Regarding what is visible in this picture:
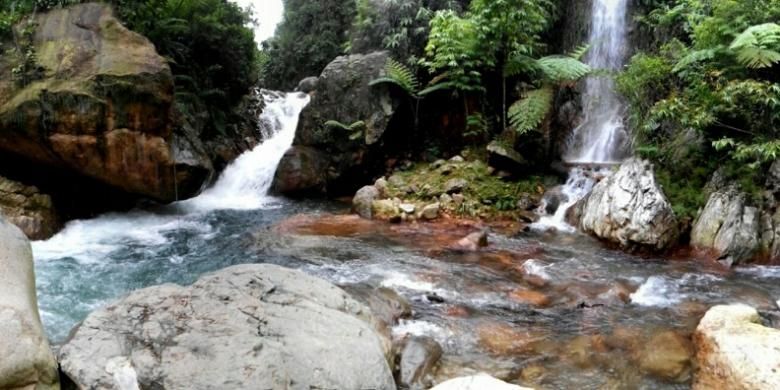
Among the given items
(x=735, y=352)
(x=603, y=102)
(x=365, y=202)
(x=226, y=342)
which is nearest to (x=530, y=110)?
(x=603, y=102)

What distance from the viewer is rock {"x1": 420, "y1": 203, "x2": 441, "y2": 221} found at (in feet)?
31.7

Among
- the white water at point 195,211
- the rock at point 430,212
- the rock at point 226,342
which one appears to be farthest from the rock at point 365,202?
the rock at point 226,342

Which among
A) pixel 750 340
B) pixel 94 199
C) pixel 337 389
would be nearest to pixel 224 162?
pixel 94 199

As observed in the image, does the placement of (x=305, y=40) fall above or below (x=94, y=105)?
above

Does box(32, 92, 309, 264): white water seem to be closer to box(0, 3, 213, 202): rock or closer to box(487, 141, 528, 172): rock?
box(0, 3, 213, 202): rock

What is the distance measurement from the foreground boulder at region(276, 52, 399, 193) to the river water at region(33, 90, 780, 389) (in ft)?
6.06

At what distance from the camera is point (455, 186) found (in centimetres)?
1038

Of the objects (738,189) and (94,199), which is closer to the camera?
(738,189)

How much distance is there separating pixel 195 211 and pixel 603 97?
9737mm

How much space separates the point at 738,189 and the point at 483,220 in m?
3.99

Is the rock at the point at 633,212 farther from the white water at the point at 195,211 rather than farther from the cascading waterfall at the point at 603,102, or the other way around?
the white water at the point at 195,211

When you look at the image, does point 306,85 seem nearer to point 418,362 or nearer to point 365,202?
point 365,202

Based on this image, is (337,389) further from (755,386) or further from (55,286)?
(55,286)

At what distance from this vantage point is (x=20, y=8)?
8.61 metres
